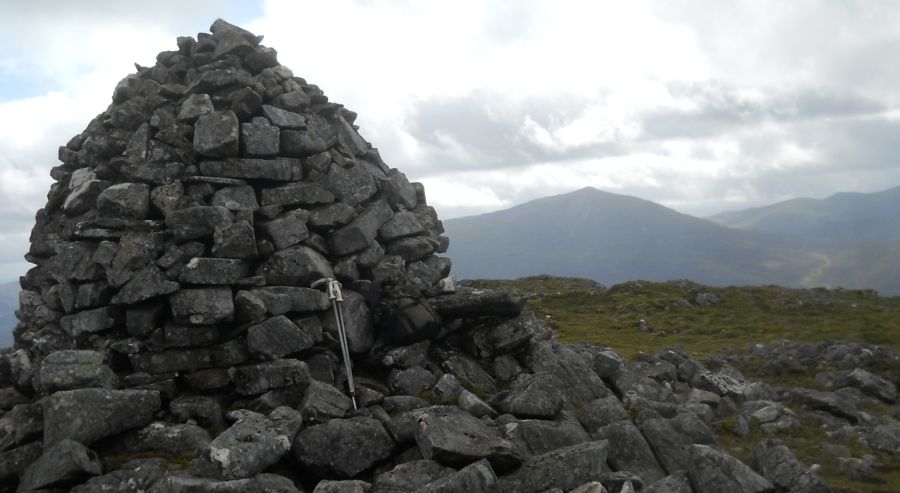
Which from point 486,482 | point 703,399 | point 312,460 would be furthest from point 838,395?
point 312,460

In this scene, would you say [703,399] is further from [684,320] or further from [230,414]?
[684,320]

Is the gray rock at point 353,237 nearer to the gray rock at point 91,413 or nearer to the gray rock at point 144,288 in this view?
the gray rock at point 144,288

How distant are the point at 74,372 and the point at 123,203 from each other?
5.77 metres

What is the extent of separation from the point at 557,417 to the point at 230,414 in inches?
362

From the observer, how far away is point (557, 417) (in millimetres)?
17969

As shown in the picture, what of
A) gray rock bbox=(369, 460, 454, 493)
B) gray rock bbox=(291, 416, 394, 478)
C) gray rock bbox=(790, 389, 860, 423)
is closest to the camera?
gray rock bbox=(369, 460, 454, 493)

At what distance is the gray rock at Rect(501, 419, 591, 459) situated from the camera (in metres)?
16.0

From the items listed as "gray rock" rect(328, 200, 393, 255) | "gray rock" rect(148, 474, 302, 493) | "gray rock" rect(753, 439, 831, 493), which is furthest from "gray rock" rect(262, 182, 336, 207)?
"gray rock" rect(753, 439, 831, 493)

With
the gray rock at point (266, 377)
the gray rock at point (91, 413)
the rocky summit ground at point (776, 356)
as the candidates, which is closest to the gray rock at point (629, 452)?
the rocky summit ground at point (776, 356)

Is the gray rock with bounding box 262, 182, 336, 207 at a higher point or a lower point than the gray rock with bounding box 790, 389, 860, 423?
higher

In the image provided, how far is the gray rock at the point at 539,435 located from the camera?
1603 centimetres

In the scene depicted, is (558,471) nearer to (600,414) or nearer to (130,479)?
(600,414)

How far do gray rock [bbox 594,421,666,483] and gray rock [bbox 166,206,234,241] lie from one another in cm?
1313

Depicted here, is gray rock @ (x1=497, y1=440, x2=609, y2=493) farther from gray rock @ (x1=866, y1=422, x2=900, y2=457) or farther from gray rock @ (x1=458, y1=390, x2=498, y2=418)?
gray rock @ (x1=866, y1=422, x2=900, y2=457)
